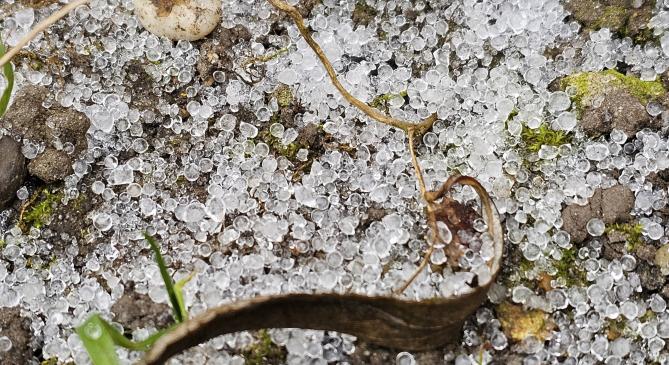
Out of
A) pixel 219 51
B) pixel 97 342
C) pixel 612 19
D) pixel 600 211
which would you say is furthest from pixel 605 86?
pixel 97 342

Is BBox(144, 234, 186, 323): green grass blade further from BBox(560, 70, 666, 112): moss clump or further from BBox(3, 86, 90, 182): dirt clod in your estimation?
BBox(560, 70, 666, 112): moss clump

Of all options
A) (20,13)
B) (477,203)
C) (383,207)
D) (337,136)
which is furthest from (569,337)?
(20,13)

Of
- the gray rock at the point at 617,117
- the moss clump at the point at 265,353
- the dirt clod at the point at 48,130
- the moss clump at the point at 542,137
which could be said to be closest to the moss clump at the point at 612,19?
the gray rock at the point at 617,117

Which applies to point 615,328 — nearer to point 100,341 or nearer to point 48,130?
point 100,341

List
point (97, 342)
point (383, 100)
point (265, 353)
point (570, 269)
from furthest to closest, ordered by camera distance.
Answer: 1. point (383, 100)
2. point (570, 269)
3. point (265, 353)
4. point (97, 342)

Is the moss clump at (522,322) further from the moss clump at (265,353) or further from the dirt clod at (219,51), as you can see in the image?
the dirt clod at (219,51)

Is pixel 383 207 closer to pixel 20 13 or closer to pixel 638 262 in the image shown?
pixel 638 262

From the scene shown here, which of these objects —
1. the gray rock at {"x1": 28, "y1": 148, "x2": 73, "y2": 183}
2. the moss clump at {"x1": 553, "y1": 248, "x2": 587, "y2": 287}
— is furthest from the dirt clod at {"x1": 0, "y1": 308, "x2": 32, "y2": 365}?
the moss clump at {"x1": 553, "y1": 248, "x2": 587, "y2": 287}
